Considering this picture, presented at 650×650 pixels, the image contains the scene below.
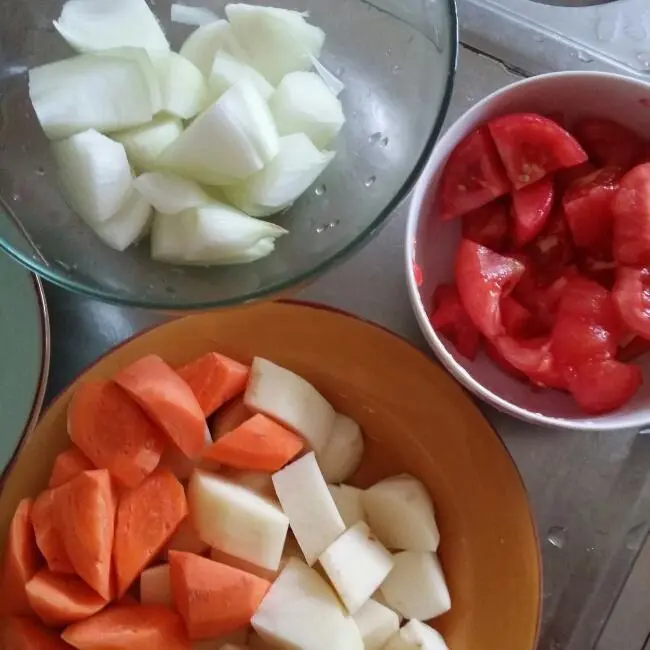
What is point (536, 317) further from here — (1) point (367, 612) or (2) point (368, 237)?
(1) point (367, 612)

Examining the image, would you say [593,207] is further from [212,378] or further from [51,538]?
[51,538]

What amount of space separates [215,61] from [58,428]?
1.28 ft

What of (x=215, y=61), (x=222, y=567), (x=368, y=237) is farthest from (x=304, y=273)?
(x=222, y=567)

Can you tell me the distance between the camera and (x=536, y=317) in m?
0.88

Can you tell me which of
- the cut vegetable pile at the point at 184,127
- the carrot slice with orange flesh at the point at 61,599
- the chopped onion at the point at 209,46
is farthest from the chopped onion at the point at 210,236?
the carrot slice with orange flesh at the point at 61,599

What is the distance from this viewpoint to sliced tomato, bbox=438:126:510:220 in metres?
0.85

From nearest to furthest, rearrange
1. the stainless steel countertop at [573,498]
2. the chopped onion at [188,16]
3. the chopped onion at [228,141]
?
1. the chopped onion at [228,141]
2. the chopped onion at [188,16]
3. the stainless steel countertop at [573,498]

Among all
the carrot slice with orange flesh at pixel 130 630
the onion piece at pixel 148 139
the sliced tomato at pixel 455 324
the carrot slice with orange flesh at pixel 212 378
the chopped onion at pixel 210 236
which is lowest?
the carrot slice with orange flesh at pixel 130 630

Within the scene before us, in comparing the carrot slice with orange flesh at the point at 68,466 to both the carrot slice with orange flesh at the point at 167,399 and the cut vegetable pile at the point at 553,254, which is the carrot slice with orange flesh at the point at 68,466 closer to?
the carrot slice with orange flesh at the point at 167,399

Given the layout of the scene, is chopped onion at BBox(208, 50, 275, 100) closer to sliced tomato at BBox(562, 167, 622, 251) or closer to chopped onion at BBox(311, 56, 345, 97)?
chopped onion at BBox(311, 56, 345, 97)

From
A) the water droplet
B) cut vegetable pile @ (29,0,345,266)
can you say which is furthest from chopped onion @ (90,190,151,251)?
the water droplet

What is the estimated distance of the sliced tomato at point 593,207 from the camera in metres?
0.84

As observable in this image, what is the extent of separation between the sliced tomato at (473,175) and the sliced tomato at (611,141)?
0.10m

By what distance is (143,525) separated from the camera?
34.0 inches
